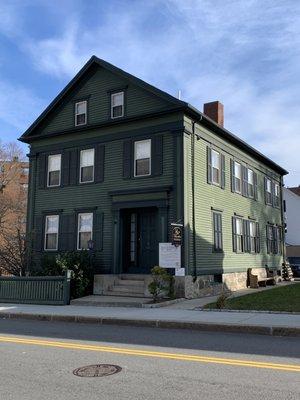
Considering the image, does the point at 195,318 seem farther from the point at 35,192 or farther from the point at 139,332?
the point at 35,192

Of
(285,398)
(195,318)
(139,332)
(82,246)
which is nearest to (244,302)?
(195,318)

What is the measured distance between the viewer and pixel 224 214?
2297 cm

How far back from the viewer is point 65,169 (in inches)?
895

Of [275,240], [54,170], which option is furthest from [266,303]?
[275,240]

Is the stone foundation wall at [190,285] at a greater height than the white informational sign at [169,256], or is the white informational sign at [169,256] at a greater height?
the white informational sign at [169,256]

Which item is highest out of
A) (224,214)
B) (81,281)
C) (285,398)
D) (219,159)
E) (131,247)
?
(219,159)

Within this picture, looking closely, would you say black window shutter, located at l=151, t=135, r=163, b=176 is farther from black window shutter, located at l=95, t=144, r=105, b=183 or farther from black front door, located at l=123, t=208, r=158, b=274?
black window shutter, located at l=95, t=144, r=105, b=183

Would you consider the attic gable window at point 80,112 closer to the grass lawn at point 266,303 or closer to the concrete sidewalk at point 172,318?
the concrete sidewalk at point 172,318

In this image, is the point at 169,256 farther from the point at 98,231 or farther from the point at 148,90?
the point at 148,90

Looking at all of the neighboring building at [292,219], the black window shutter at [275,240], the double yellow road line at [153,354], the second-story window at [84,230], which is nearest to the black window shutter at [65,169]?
the second-story window at [84,230]

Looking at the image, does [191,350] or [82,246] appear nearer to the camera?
[191,350]

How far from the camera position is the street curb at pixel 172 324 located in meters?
10.8

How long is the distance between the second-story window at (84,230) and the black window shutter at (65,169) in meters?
1.85

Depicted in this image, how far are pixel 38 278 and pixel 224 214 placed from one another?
9233 mm
